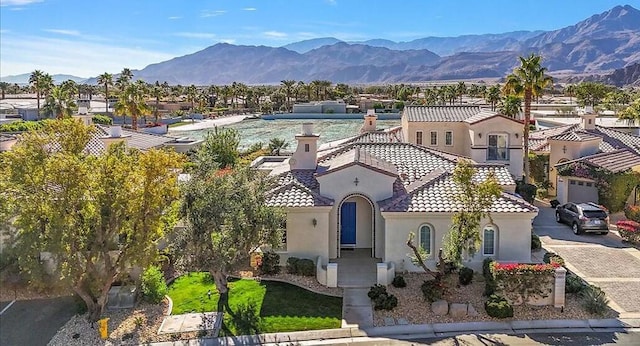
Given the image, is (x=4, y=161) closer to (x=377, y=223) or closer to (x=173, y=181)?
(x=173, y=181)

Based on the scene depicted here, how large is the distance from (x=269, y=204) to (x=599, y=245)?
16.3 meters

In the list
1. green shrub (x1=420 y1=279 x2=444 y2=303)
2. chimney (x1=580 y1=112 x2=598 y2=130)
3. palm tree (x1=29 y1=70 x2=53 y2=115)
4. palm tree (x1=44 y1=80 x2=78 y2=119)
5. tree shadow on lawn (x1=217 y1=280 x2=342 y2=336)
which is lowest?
tree shadow on lawn (x1=217 y1=280 x2=342 y2=336)

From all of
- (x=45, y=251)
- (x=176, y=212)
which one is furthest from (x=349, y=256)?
(x=45, y=251)

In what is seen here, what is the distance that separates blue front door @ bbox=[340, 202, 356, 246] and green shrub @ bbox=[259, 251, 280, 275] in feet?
12.2

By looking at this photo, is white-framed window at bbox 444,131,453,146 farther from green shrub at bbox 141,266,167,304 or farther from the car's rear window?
green shrub at bbox 141,266,167,304

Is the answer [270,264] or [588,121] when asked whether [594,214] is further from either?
[270,264]


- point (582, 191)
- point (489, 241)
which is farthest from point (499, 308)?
point (582, 191)

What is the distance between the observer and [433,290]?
18703 millimetres

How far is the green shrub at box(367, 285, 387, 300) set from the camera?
62.1 feet

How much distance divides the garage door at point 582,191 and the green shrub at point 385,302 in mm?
18864

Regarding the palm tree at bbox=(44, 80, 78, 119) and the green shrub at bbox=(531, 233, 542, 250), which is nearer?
the green shrub at bbox=(531, 233, 542, 250)

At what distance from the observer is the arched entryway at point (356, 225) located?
23906mm

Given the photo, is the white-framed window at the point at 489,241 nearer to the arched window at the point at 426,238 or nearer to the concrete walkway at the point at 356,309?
the arched window at the point at 426,238

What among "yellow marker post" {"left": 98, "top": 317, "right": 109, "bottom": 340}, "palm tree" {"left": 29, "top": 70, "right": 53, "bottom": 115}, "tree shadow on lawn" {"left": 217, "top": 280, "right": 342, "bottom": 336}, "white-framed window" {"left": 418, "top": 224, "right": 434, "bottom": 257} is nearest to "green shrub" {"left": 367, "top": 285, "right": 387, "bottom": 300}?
"tree shadow on lawn" {"left": 217, "top": 280, "right": 342, "bottom": 336}
